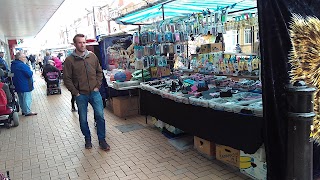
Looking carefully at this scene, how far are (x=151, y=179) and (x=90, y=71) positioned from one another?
6.27ft

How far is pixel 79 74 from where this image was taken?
4.09 m

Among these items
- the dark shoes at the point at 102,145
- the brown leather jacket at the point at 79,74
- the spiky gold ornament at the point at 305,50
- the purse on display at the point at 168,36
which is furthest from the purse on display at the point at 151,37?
the spiky gold ornament at the point at 305,50

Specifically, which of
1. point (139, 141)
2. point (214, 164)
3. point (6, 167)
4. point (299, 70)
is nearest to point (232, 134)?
point (214, 164)

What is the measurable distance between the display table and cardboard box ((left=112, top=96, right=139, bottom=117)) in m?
1.64

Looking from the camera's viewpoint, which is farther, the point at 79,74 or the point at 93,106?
the point at 93,106

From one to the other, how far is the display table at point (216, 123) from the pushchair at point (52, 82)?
6722mm

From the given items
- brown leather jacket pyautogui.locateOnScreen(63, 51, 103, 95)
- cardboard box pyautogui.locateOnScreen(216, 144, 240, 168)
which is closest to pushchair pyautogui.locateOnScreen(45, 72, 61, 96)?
brown leather jacket pyautogui.locateOnScreen(63, 51, 103, 95)

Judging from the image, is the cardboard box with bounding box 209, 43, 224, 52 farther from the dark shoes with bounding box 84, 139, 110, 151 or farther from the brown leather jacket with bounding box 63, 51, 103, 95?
the dark shoes with bounding box 84, 139, 110, 151

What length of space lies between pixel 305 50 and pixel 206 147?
185cm

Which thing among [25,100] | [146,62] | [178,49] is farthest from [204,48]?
[25,100]

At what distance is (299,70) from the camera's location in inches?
104

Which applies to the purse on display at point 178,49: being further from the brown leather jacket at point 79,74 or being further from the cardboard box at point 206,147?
the cardboard box at point 206,147

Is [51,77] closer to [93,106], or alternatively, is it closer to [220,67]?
[93,106]

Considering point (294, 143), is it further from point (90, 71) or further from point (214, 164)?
point (90, 71)
